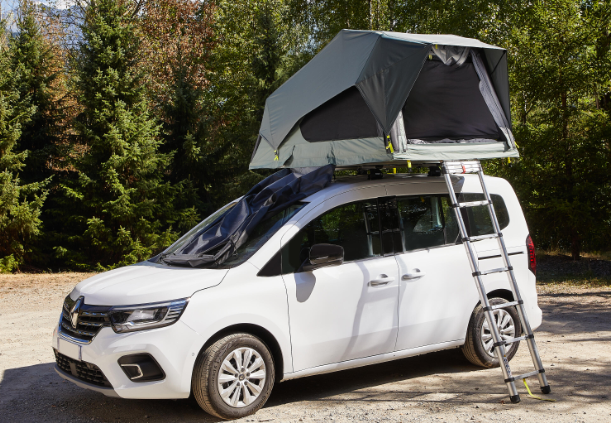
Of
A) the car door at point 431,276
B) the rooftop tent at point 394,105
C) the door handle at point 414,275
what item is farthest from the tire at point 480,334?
the rooftop tent at point 394,105

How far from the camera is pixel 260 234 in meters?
5.17

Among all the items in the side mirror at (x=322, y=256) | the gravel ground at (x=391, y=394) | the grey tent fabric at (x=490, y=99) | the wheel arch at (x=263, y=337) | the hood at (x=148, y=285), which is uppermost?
the grey tent fabric at (x=490, y=99)

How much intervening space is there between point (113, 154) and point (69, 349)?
1453 cm

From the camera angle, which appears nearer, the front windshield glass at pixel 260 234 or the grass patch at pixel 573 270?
the front windshield glass at pixel 260 234

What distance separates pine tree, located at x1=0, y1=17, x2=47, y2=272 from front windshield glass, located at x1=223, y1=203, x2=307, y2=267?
15.5 meters

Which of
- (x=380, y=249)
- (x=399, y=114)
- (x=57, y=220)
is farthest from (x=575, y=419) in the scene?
(x=57, y=220)

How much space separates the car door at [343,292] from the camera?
5023 mm

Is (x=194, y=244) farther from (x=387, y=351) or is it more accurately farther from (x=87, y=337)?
(x=387, y=351)

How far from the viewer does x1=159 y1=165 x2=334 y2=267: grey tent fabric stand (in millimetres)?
5148

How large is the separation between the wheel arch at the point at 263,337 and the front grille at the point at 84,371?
87cm

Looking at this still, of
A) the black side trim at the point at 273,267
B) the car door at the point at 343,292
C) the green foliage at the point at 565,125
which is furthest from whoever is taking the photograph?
the green foliage at the point at 565,125

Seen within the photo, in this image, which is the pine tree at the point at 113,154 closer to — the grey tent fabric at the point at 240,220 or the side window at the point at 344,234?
the grey tent fabric at the point at 240,220

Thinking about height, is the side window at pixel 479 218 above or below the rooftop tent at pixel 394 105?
below

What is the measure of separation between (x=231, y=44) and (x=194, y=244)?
1140 inches
